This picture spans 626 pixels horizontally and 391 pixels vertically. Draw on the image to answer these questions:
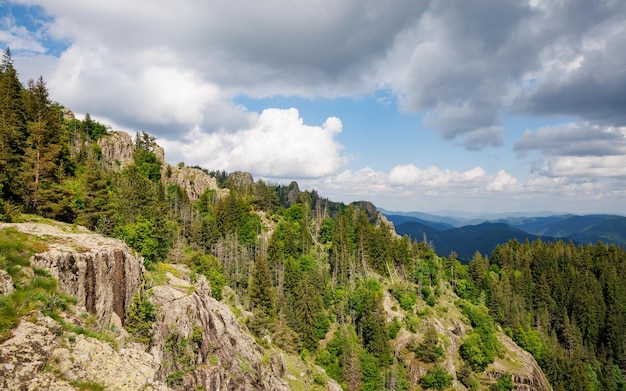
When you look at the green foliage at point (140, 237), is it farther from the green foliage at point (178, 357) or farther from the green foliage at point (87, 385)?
the green foliage at point (87, 385)

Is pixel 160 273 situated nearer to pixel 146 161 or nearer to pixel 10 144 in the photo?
pixel 10 144

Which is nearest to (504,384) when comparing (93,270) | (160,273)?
(160,273)

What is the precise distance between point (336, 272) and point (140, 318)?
7296 cm

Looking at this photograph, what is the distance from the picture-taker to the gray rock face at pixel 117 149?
104 metres

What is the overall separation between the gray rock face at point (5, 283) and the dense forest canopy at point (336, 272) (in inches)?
891

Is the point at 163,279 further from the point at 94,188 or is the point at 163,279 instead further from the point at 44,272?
the point at 44,272

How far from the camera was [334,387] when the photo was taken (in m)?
58.2

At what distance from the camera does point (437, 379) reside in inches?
2889

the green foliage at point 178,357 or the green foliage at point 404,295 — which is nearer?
the green foliage at point 178,357

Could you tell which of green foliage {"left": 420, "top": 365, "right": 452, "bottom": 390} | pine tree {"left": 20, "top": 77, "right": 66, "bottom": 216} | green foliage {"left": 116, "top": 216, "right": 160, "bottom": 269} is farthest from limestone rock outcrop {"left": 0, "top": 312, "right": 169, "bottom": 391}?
green foliage {"left": 420, "top": 365, "right": 452, "bottom": 390}

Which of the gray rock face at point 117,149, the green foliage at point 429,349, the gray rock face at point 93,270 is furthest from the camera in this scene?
the gray rock face at point 117,149

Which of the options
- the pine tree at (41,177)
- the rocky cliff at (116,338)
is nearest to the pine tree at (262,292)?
the rocky cliff at (116,338)

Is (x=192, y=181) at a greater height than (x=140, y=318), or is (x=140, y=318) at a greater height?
(x=192, y=181)

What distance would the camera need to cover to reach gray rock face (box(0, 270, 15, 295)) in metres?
14.2
